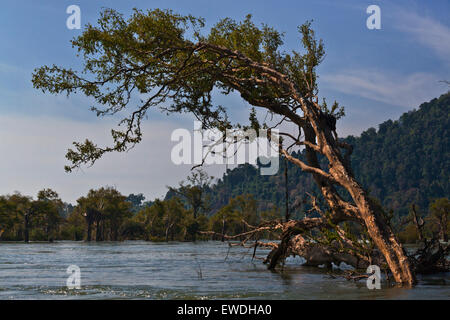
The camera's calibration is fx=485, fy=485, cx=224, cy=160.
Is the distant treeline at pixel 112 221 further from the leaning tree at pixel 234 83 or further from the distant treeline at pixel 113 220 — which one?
the leaning tree at pixel 234 83

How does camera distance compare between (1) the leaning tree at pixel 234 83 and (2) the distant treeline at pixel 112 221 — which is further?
(2) the distant treeline at pixel 112 221

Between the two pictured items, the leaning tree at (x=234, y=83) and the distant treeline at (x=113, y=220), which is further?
the distant treeline at (x=113, y=220)

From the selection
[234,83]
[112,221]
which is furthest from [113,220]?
[234,83]

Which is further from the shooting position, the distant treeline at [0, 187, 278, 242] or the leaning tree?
the distant treeline at [0, 187, 278, 242]

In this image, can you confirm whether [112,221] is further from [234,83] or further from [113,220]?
[234,83]

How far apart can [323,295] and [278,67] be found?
26.8 feet

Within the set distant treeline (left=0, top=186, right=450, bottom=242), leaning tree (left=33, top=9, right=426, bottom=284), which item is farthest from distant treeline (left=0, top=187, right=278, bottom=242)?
leaning tree (left=33, top=9, right=426, bottom=284)

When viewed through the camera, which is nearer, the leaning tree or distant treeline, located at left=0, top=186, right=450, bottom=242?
the leaning tree

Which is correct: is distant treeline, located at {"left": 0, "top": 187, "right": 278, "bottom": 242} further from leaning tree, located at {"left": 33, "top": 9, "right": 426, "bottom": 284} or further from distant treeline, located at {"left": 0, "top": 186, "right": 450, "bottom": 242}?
leaning tree, located at {"left": 33, "top": 9, "right": 426, "bottom": 284}

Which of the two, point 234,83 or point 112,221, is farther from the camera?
point 112,221

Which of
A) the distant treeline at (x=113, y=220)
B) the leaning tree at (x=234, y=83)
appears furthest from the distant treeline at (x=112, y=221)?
the leaning tree at (x=234, y=83)

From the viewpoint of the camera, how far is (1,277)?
49.2 feet

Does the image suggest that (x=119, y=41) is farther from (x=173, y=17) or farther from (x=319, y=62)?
(x=319, y=62)
